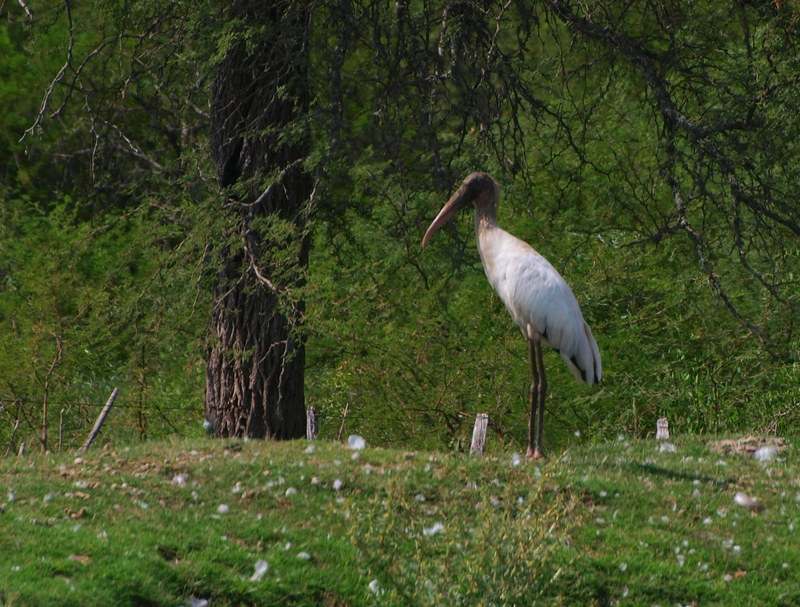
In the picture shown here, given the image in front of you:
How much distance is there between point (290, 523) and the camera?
7.02 meters

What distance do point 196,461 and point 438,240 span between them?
3.77 m

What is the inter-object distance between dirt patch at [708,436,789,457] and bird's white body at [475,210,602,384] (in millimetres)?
1404

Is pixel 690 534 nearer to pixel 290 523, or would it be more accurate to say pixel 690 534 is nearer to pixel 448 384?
pixel 290 523

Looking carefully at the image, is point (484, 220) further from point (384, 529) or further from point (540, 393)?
point (384, 529)

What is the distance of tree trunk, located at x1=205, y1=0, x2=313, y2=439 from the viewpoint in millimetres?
10320

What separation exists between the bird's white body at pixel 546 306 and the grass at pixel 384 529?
2.86 ft

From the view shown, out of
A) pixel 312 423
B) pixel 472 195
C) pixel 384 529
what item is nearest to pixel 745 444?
pixel 472 195

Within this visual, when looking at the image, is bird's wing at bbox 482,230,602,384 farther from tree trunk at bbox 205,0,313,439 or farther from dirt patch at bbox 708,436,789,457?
tree trunk at bbox 205,0,313,439

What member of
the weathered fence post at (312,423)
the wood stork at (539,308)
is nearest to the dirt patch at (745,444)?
the wood stork at (539,308)

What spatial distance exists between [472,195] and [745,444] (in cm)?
332

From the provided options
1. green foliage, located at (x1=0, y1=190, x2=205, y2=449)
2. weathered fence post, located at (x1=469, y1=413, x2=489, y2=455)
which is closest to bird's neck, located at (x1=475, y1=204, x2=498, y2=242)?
weathered fence post, located at (x1=469, y1=413, x2=489, y2=455)

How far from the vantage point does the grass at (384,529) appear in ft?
19.1

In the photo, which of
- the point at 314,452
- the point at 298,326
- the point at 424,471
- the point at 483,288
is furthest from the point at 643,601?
the point at 483,288

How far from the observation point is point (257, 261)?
33.2 feet
